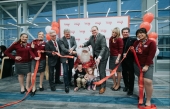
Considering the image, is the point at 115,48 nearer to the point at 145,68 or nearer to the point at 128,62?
the point at 128,62

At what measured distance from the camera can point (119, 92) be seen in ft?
10.6

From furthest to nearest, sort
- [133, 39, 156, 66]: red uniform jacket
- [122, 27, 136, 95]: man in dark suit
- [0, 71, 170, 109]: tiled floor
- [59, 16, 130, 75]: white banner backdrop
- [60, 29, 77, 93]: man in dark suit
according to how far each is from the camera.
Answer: [59, 16, 130, 75]: white banner backdrop, [60, 29, 77, 93]: man in dark suit, [122, 27, 136, 95]: man in dark suit, [0, 71, 170, 109]: tiled floor, [133, 39, 156, 66]: red uniform jacket

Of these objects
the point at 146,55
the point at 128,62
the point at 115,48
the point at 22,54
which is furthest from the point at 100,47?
the point at 22,54

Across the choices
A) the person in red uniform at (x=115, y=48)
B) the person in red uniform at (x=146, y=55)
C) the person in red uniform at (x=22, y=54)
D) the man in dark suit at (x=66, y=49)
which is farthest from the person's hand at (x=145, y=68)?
the person in red uniform at (x=22, y=54)

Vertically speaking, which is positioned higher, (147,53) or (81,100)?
(147,53)

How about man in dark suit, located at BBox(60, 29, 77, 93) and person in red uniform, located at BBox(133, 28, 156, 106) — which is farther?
man in dark suit, located at BBox(60, 29, 77, 93)

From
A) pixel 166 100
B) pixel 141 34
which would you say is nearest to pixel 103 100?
pixel 166 100

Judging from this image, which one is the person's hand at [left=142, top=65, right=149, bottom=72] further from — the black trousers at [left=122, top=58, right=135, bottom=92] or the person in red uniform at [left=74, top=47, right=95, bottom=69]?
the person in red uniform at [left=74, top=47, right=95, bottom=69]

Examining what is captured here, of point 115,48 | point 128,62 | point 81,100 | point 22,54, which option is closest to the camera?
point 81,100

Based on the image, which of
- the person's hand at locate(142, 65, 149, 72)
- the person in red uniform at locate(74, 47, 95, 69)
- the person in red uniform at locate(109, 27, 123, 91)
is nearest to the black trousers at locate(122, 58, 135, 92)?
the person in red uniform at locate(109, 27, 123, 91)

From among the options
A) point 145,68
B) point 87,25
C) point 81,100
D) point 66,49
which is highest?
point 87,25

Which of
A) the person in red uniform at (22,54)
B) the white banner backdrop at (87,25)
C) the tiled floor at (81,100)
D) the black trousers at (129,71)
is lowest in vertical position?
the tiled floor at (81,100)

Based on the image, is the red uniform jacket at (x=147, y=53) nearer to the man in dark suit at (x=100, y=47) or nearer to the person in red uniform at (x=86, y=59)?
the man in dark suit at (x=100, y=47)

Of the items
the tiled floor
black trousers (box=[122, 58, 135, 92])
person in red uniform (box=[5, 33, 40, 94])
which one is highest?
person in red uniform (box=[5, 33, 40, 94])
